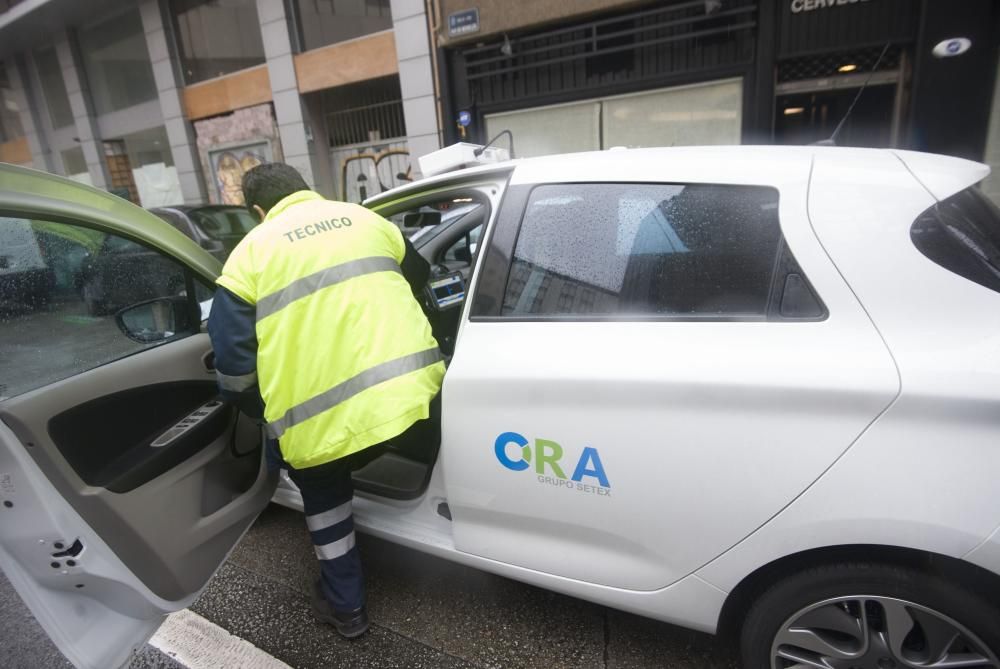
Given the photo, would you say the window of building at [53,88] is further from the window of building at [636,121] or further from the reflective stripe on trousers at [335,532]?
the reflective stripe on trousers at [335,532]

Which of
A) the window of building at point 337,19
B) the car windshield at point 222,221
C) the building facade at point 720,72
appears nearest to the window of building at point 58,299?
the car windshield at point 222,221

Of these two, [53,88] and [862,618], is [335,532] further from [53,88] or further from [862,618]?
[53,88]

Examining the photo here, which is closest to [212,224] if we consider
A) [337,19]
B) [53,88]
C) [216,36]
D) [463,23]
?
[463,23]

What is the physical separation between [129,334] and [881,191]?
2363 millimetres

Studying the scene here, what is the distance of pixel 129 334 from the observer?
1.86 m

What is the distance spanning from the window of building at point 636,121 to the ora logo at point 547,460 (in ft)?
20.2

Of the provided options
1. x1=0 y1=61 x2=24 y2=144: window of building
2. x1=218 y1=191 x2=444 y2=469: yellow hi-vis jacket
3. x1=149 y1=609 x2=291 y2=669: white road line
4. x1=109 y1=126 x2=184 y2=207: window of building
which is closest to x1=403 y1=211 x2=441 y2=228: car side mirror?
x1=218 y1=191 x2=444 y2=469: yellow hi-vis jacket

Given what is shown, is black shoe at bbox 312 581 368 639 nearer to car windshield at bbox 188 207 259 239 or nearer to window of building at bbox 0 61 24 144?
car windshield at bbox 188 207 259 239

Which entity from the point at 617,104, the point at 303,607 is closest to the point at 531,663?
the point at 303,607

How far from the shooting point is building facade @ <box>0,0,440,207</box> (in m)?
8.73

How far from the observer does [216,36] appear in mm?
10508

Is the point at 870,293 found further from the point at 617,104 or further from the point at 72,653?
the point at 617,104

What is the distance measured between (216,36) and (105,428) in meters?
11.8

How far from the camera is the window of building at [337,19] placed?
8.87 meters
